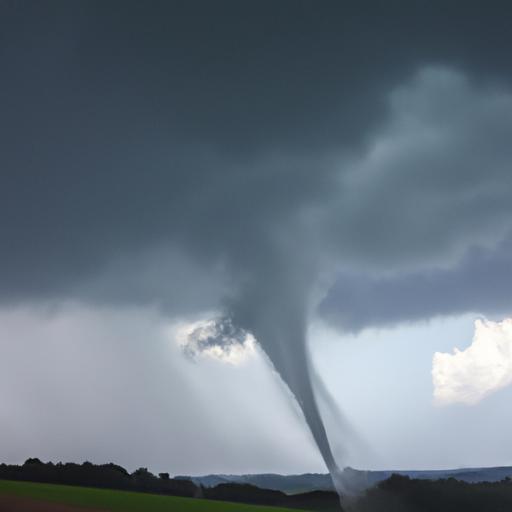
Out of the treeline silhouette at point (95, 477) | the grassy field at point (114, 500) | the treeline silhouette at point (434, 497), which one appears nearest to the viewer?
the grassy field at point (114, 500)

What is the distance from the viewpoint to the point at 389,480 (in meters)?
90.2

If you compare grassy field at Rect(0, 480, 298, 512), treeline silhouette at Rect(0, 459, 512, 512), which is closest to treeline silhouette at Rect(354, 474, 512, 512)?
treeline silhouette at Rect(0, 459, 512, 512)

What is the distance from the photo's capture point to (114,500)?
2862 inches

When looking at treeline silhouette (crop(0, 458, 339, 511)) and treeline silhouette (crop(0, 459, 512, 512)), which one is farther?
treeline silhouette (crop(0, 458, 339, 511))

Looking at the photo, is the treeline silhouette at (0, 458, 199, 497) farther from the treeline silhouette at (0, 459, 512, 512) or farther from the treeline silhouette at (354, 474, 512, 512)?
the treeline silhouette at (354, 474, 512, 512)

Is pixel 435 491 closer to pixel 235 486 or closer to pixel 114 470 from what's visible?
pixel 235 486

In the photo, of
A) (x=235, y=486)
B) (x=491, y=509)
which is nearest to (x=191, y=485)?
(x=235, y=486)

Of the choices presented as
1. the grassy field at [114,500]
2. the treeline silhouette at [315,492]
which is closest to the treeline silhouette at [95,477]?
the treeline silhouette at [315,492]

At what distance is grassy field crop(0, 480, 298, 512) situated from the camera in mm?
68188

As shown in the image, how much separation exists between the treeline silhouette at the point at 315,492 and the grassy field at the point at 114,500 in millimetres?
Answer: 16217

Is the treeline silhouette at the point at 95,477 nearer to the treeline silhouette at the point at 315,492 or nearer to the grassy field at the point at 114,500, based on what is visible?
the treeline silhouette at the point at 315,492

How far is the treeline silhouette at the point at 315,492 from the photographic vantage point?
3339 inches

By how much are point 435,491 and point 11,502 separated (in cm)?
4819

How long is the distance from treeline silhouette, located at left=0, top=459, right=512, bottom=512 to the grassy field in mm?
16217
